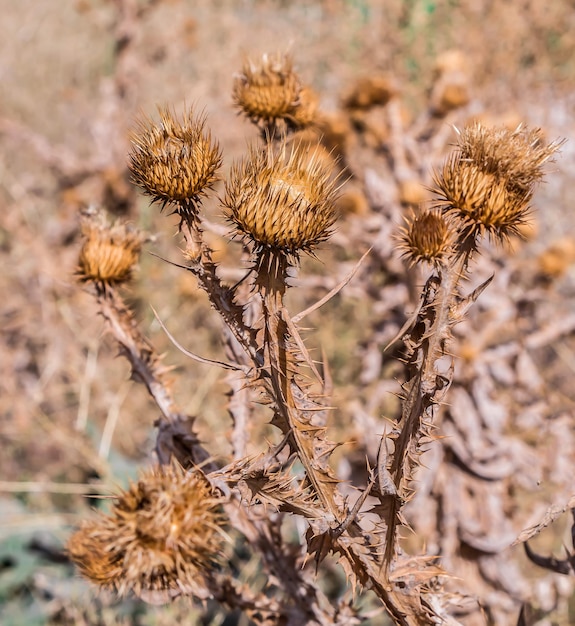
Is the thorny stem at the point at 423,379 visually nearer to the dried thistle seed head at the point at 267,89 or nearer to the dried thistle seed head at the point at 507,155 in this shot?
the dried thistle seed head at the point at 507,155

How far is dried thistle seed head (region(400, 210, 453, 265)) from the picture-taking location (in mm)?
862

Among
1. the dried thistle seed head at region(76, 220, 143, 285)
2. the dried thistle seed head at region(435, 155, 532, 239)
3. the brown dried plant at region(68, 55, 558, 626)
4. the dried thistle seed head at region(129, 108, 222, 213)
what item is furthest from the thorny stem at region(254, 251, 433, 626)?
the dried thistle seed head at region(76, 220, 143, 285)

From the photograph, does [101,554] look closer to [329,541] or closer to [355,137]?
[329,541]

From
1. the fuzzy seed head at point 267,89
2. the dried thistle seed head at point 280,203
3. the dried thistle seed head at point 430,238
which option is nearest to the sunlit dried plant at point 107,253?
the fuzzy seed head at point 267,89

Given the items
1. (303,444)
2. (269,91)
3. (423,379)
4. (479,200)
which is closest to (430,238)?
(479,200)

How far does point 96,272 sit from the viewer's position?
1198 millimetres

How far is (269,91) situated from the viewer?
4.14 ft

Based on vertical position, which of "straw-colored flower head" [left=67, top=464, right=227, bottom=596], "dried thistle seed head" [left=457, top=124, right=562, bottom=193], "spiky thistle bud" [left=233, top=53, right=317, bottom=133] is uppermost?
"spiky thistle bud" [left=233, top=53, right=317, bottom=133]

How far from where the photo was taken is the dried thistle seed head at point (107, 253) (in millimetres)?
1197

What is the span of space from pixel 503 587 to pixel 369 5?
520 cm

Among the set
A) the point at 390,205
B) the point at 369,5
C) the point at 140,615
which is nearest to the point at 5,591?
the point at 140,615

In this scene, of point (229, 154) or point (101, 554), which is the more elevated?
point (229, 154)

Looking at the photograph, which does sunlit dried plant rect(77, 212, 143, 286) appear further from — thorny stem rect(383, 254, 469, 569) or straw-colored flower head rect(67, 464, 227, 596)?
thorny stem rect(383, 254, 469, 569)

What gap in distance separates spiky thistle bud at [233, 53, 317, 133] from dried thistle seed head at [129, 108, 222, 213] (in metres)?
0.47
